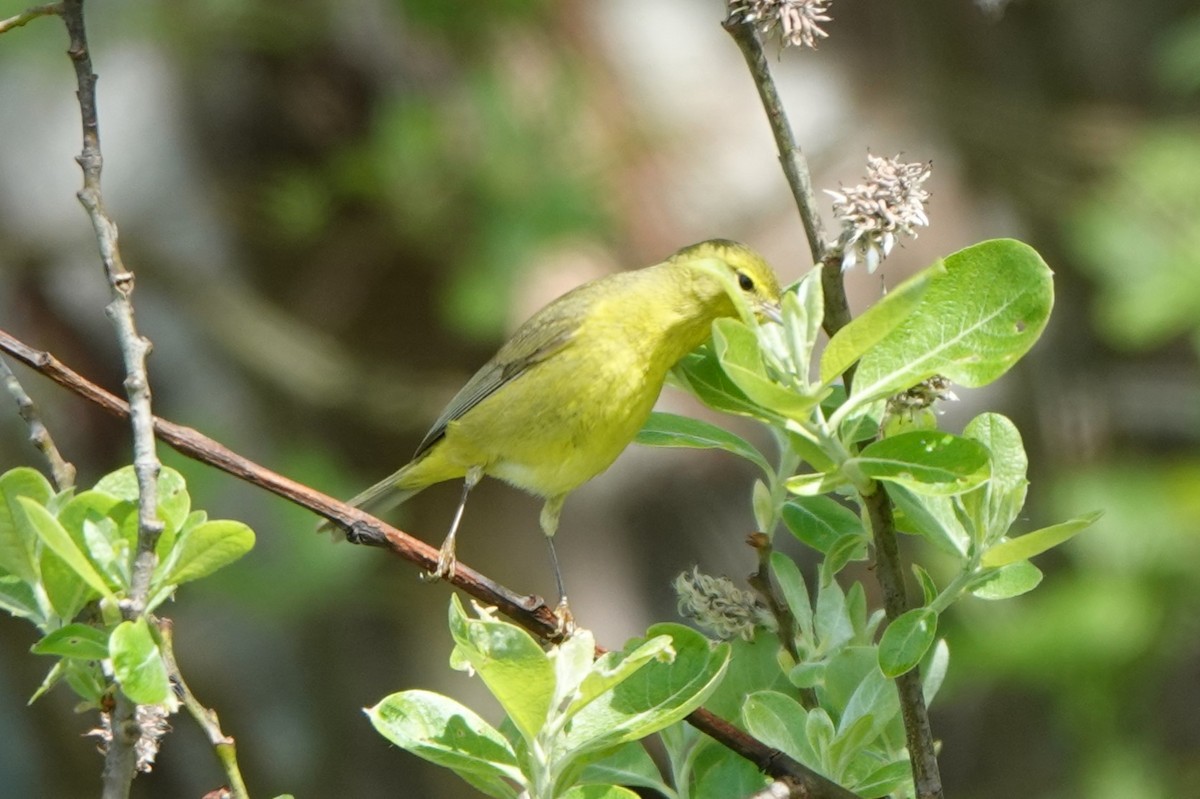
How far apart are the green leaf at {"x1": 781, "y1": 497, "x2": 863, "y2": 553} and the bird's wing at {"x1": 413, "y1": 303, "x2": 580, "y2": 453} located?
176 cm

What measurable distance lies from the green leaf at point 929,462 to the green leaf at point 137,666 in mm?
630

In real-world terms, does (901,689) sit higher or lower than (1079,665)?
lower

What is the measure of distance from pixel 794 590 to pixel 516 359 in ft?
6.46

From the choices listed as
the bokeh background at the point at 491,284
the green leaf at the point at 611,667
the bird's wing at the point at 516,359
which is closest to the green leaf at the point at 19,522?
the green leaf at the point at 611,667

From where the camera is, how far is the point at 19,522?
133 cm

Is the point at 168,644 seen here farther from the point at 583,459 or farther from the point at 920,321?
the point at 583,459

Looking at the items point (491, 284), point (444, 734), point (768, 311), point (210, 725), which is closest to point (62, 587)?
point (210, 725)

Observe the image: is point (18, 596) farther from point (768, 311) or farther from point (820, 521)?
point (768, 311)

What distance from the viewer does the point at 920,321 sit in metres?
1.31

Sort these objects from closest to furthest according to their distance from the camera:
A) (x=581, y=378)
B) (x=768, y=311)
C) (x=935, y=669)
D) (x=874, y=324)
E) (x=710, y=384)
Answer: (x=874, y=324) < (x=935, y=669) < (x=710, y=384) < (x=768, y=311) < (x=581, y=378)

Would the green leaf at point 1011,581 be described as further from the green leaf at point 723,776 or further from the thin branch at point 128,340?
the thin branch at point 128,340

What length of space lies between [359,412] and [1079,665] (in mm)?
3168

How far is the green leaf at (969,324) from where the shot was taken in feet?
4.11

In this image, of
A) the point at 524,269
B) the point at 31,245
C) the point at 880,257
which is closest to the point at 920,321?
the point at 880,257
